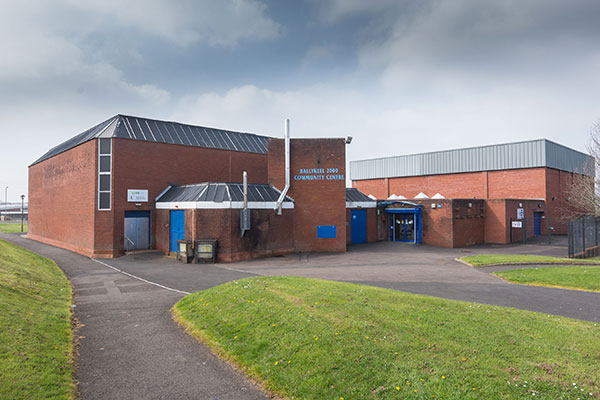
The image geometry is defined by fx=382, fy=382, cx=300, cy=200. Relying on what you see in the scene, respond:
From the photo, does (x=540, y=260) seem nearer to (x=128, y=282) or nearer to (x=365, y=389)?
(x=365, y=389)

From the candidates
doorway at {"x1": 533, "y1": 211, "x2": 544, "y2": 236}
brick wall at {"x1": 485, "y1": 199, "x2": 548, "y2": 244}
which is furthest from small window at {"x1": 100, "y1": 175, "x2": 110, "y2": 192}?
doorway at {"x1": 533, "y1": 211, "x2": 544, "y2": 236}

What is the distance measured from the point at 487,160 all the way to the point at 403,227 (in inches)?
589

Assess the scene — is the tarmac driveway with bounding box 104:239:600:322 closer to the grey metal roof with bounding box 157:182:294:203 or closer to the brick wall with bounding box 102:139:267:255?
the brick wall with bounding box 102:139:267:255

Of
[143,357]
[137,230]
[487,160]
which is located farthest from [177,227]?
[487,160]

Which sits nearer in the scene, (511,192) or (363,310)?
(363,310)

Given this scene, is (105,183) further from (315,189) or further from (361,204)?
(361,204)

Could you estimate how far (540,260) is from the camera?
1900 centimetres

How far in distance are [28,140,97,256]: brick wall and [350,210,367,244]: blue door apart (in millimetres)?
19124

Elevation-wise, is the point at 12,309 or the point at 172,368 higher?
the point at 12,309

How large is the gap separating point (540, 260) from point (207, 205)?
17.9m

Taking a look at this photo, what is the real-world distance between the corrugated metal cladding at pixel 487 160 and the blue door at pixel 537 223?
4.73 meters

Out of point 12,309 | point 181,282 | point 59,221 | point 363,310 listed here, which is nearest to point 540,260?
point 363,310

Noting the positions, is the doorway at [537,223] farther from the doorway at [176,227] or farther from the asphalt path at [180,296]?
the doorway at [176,227]

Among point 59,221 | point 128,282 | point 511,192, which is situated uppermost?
point 511,192
